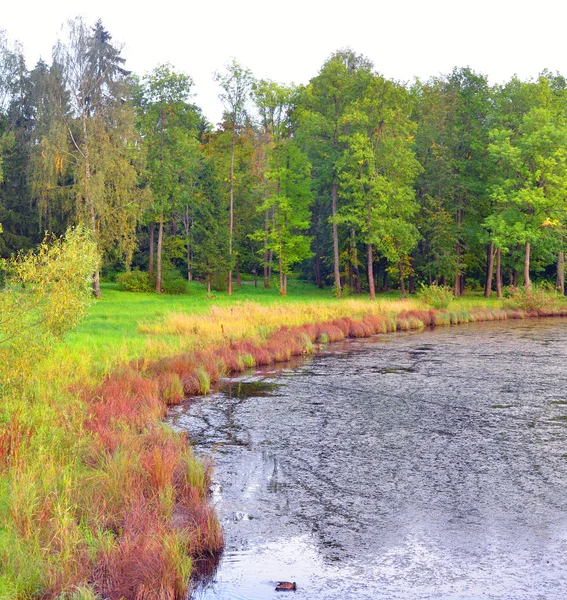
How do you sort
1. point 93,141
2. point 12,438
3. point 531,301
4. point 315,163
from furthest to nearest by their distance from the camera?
point 315,163 → point 93,141 → point 531,301 → point 12,438

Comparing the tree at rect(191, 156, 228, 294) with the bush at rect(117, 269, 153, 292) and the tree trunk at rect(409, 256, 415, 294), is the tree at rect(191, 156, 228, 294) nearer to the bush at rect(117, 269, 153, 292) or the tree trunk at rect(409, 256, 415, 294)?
the bush at rect(117, 269, 153, 292)

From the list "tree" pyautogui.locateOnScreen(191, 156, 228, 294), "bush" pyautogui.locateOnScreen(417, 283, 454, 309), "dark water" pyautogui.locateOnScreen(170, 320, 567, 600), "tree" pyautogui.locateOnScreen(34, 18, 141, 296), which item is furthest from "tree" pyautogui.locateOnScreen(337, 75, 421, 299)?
"dark water" pyautogui.locateOnScreen(170, 320, 567, 600)

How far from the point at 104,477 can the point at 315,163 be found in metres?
46.3

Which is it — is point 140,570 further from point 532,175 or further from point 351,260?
point 351,260

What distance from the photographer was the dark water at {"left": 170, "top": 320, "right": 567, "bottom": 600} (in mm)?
7266

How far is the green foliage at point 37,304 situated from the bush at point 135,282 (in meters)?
39.0

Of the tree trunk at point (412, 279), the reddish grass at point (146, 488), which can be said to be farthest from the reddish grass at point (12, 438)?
the tree trunk at point (412, 279)

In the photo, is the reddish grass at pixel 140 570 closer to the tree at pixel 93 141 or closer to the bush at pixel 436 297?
the bush at pixel 436 297

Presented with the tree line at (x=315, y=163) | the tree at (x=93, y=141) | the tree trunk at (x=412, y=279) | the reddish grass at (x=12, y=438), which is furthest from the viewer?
the tree trunk at (x=412, y=279)

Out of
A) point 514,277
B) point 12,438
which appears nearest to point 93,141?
point 514,277

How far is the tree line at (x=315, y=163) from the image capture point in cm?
4184

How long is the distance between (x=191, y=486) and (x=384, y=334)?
876 inches

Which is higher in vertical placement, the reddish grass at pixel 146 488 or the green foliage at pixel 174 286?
the green foliage at pixel 174 286

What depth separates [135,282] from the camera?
1962 inches
